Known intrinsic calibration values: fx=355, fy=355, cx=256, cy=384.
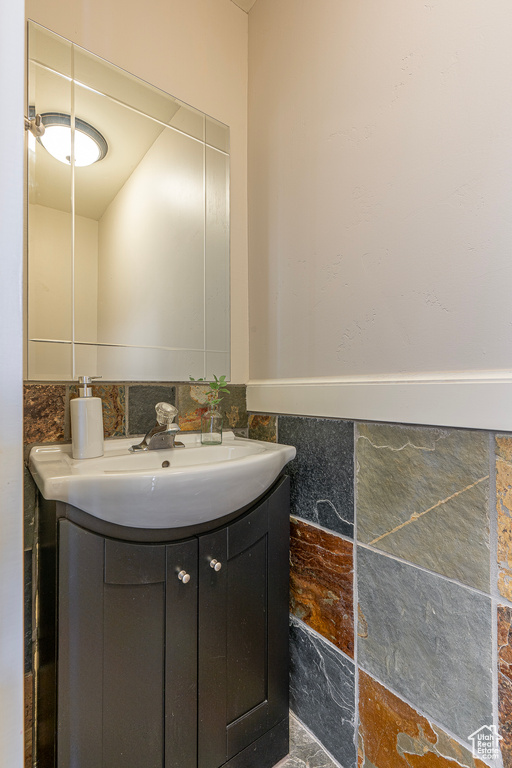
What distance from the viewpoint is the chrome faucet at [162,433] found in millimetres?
968

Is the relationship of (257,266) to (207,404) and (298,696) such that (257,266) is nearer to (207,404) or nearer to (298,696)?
(207,404)

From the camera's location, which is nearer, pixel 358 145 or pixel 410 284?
pixel 410 284

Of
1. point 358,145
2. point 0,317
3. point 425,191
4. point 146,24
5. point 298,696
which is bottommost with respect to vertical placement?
point 298,696

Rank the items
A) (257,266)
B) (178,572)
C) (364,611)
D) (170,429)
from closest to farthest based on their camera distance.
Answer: (178,572) → (364,611) → (170,429) → (257,266)

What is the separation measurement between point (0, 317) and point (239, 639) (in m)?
0.91

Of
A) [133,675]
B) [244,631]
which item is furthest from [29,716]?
[244,631]

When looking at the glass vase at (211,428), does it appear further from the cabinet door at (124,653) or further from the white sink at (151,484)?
the cabinet door at (124,653)

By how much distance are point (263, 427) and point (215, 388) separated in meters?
0.21

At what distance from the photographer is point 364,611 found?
84cm


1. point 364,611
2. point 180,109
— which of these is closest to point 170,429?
point 364,611

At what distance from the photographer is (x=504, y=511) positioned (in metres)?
0.61

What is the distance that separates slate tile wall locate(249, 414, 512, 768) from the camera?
24.7 inches

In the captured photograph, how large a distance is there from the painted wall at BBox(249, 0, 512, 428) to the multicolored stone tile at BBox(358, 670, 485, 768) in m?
0.71

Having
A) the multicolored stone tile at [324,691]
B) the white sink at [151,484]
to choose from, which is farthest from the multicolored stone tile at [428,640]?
the white sink at [151,484]
